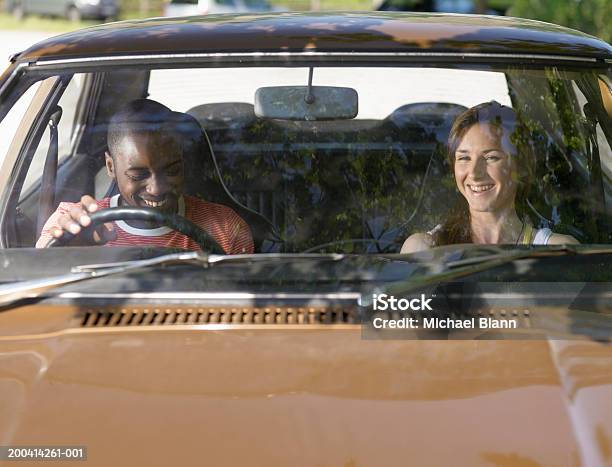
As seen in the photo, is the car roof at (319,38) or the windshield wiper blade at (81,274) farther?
the car roof at (319,38)

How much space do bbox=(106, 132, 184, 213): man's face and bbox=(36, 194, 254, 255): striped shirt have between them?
41 mm

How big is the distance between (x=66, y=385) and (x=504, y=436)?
94 cm

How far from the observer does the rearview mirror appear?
294 cm

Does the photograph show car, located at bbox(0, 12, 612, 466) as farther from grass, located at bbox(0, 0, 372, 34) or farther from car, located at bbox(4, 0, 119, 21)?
car, located at bbox(4, 0, 119, 21)

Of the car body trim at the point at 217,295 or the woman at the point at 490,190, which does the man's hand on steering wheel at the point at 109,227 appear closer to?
the car body trim at the point at 217,295

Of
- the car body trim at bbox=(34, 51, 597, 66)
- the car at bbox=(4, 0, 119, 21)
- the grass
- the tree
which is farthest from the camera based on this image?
the car at bbox=(4, 0, 119, 21)

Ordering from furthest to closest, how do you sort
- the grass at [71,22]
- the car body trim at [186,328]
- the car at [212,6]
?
the grass at [71,22], the car at [212,6], the car body trim at [186,328]

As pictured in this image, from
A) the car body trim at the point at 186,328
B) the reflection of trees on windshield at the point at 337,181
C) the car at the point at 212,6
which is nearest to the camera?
the car body trim at the point at 186,328

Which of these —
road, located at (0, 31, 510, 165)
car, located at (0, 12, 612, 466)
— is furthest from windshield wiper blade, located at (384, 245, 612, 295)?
road, located at (0, 31, 510, 165)

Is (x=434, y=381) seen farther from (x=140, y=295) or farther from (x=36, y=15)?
(x=36, y=15)

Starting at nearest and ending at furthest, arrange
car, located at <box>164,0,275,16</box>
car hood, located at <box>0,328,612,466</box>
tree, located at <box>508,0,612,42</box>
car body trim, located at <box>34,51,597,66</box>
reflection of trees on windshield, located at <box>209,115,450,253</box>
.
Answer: car hood, located at <box>0,328,612,466</box>, car body trim, located at <box>34,51,597,66</box>, reflection of trees on windshield, located at <box>209,115,450,253</box>, tree, located at <box>508,0,612,42</box>, car, located at <box>164,0,275,16</box>

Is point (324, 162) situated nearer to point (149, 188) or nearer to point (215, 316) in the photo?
point (149, 188)

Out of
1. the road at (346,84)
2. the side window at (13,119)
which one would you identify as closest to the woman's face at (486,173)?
the road at (346,84)

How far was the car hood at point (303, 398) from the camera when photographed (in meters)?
1.85
